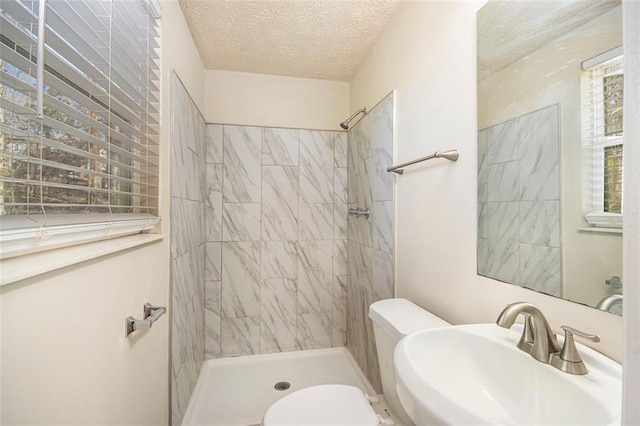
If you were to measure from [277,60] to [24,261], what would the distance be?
206cm

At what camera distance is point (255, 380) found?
204cm

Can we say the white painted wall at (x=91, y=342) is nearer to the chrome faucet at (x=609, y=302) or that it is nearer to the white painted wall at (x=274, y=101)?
the white painted wall at (x=274, y=101)

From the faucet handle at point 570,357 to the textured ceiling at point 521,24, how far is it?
0.75 metres

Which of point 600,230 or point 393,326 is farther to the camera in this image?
point 393,326

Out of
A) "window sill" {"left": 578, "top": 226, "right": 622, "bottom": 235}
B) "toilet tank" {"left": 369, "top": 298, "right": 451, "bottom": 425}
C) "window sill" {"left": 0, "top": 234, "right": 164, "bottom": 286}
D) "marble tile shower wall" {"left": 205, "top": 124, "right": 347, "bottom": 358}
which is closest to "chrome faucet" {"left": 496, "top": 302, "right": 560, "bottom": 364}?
"window sill" {"left": 578, "top": 226, "right": 622, "bottom": 235}

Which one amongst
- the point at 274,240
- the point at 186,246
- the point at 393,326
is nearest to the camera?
the point at 393,326

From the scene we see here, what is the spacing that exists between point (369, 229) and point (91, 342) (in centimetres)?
159

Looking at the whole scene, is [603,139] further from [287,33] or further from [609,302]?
[287,33]

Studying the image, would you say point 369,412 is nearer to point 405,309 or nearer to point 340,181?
point 405,309

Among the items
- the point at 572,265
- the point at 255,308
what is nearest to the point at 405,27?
the point at 572,265

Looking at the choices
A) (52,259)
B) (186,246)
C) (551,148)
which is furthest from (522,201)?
(186,246)

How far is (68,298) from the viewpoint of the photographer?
64 cm

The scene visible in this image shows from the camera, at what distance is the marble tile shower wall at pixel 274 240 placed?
2.28m

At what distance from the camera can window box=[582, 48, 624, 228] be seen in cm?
62
